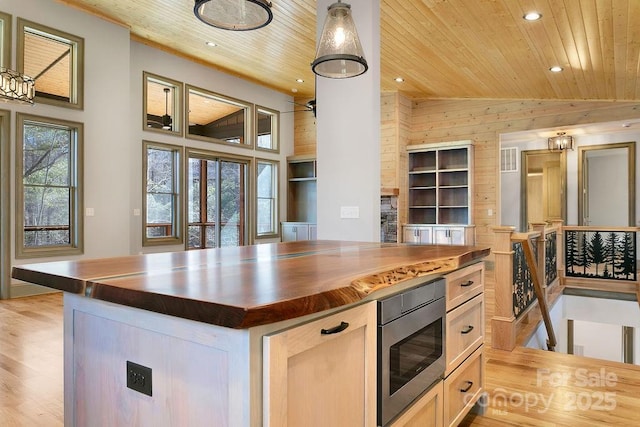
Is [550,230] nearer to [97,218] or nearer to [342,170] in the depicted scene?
[342,170]

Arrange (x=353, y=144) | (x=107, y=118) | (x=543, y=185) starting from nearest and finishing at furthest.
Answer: (x=353, y=144)
(x=107, y=118)
(x=543, y=185)

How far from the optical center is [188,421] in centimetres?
101

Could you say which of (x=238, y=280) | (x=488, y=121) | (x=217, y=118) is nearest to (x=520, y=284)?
(x=238, y=280)

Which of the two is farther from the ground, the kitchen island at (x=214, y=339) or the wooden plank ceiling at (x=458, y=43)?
the wooden plank ceiling at (x=458, y=43)

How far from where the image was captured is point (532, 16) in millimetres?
3975

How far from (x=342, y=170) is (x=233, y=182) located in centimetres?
512

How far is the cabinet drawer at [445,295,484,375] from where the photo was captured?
6.14 ft

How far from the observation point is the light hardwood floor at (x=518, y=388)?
227 centimetres

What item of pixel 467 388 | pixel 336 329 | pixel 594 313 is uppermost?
pixel 336 329

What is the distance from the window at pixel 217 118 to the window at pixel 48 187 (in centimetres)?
217

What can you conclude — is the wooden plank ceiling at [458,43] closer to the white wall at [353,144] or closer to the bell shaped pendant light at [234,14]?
the white wall at [353,144]

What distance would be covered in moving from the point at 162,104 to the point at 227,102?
4.61 ft

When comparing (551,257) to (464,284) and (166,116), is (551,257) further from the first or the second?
(166,116)

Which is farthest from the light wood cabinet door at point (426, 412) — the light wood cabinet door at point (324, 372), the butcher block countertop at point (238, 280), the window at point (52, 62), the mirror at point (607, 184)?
the mirror at point (607, 184)
